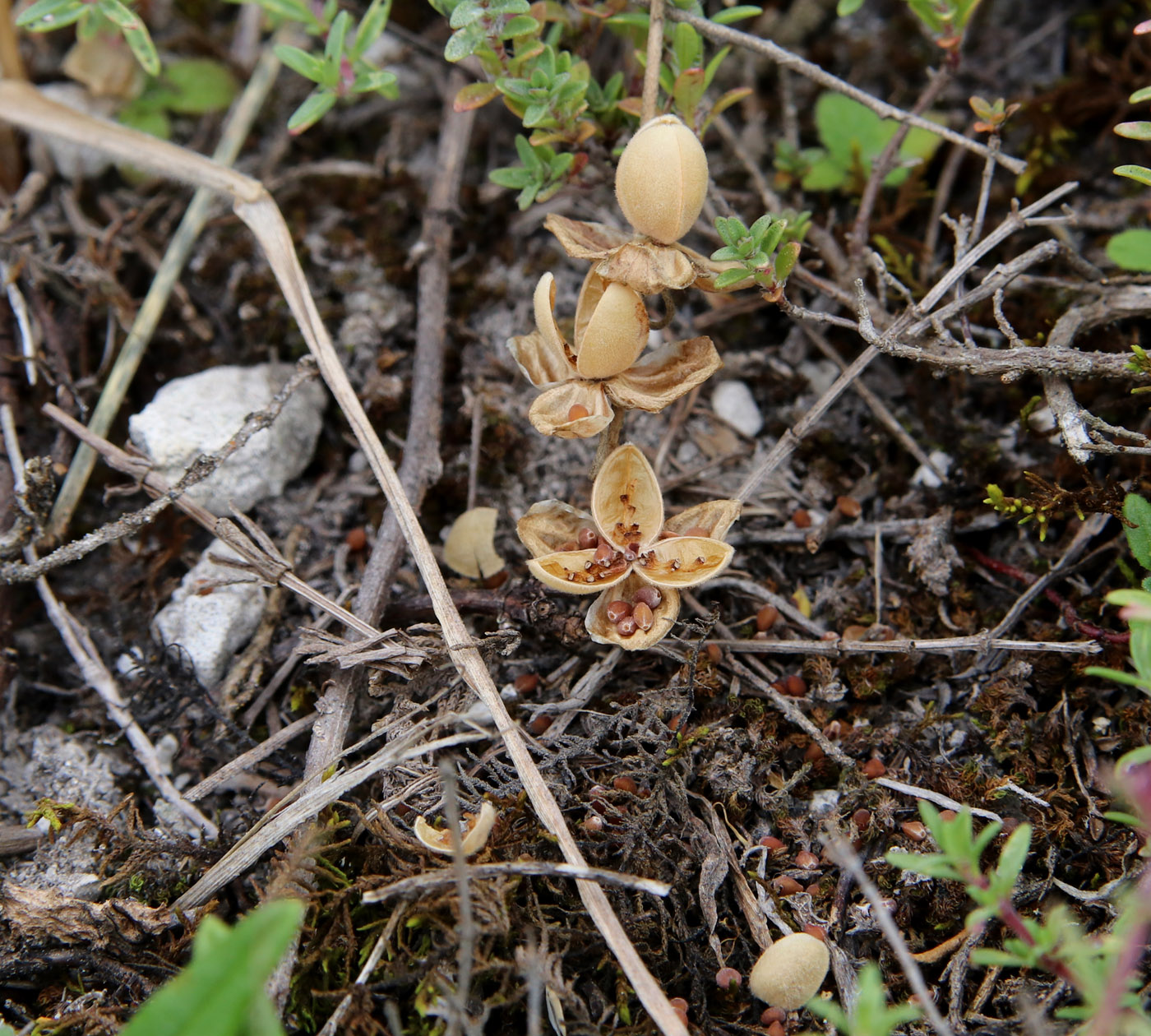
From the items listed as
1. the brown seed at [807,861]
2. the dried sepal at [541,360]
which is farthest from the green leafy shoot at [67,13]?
the brown seed at [807,861]

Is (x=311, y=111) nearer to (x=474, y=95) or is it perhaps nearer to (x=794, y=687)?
(x=474, y=95)

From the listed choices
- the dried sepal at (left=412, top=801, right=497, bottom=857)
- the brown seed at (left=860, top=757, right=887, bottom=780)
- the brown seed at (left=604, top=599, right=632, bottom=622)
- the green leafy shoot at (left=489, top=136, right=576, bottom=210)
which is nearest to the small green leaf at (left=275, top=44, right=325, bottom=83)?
the green leafy shoot at (left=489, top=136, right=576, bottom=210)

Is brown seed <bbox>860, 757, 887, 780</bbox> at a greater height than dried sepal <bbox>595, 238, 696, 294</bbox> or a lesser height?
lesser

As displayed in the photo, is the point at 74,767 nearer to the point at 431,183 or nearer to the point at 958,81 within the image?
the point at 431,183

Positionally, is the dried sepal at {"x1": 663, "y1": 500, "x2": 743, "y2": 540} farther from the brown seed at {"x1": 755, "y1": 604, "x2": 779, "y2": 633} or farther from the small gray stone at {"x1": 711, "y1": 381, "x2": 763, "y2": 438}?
the small gray stone at {"x1": 711, "y1": 381, "x2": 763, "y2": 438}

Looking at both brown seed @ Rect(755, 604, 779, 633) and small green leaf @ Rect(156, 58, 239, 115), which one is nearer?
brown seed @ Rect(755, 604, 779, 633)

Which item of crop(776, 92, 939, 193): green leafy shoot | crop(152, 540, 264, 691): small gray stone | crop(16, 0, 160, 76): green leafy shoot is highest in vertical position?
crop(16, 0, 160, 76): green leafy shoot
